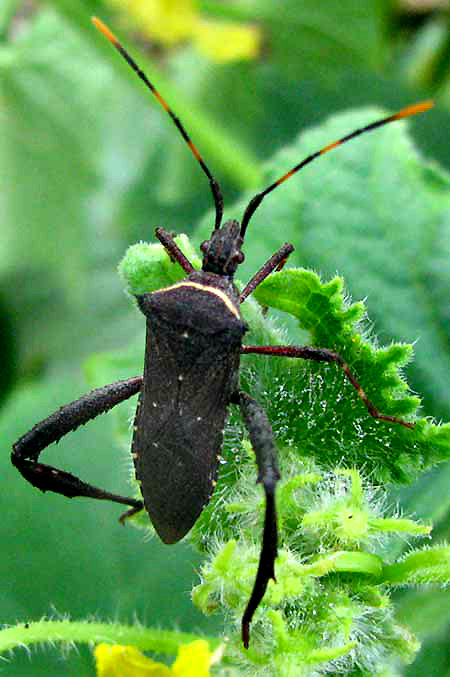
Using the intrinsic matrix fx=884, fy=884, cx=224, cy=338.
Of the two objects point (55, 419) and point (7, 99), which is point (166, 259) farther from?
point (7, 99)

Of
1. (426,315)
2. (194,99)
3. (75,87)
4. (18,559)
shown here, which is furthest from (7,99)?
(426,315)

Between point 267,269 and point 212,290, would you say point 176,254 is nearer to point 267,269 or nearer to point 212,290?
point 212,290

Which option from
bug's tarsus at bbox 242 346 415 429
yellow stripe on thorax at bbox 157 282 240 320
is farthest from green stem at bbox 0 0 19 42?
bug's tarsus at bbox 242 346 415 429

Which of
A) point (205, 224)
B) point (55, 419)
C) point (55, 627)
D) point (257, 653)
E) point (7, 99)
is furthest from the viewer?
point (7, 99)

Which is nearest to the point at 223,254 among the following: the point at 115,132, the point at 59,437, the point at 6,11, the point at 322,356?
the point at 322,356

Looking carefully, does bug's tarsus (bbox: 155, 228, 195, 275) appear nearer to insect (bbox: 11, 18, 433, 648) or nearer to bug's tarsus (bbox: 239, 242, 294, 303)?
insect (bbox: 11, 18, 433, 648)

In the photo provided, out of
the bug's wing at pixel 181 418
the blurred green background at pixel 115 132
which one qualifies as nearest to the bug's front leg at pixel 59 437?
the bug's wing at pixel 181 418

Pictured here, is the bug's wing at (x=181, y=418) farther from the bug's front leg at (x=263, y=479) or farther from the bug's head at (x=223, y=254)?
the bug's head at (x=223, y=254)
